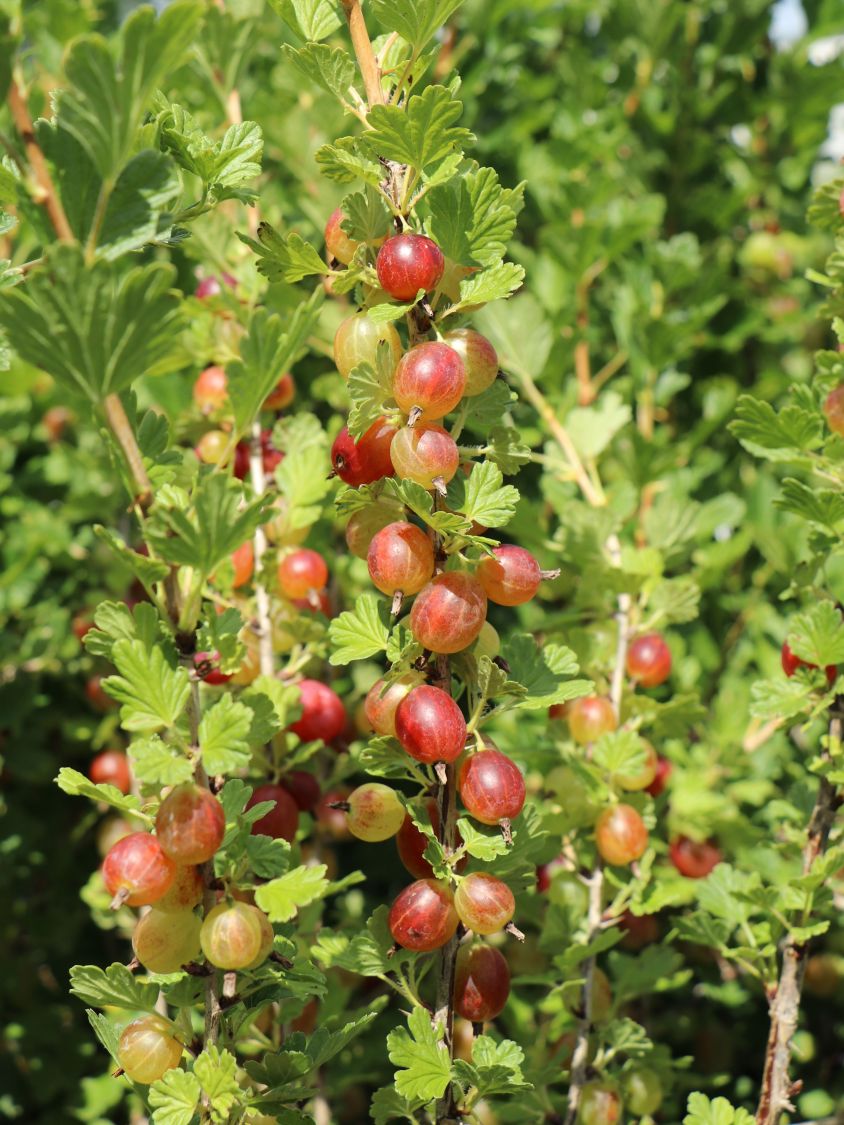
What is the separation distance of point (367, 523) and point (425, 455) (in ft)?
0.28

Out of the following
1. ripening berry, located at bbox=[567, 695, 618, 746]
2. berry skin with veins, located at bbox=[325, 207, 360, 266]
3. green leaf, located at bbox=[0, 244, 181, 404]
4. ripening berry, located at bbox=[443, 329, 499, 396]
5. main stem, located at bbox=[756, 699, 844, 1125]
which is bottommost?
main stem, located at bbox=[756, 699, 844, 1125]

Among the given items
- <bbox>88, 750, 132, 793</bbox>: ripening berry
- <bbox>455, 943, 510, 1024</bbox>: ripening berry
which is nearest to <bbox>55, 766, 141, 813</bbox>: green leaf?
<bbox>455, 943, 510, 1024</bbox>: ripening berry

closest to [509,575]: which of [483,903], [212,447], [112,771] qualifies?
[483,903]

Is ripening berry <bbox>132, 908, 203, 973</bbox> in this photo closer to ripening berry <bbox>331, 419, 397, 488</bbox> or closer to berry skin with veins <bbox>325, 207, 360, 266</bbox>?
ripening berry <bbox>331, 419, 397, 488</bbox>

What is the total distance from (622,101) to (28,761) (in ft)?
3.88

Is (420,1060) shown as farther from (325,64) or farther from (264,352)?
(325,64)

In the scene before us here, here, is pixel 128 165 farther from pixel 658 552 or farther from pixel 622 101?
pixel 622 101

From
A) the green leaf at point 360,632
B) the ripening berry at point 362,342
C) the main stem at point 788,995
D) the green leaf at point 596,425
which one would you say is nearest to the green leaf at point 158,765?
the green leaf at point 360,632

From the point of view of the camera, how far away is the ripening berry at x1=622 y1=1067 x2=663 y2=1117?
2.78 feet

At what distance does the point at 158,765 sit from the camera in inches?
20.2

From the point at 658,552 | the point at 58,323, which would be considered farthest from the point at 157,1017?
the point at 658,552

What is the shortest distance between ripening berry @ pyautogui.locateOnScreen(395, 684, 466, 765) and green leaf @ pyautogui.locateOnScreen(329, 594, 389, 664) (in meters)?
0.04

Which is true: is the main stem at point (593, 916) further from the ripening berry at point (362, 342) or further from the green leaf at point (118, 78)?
the green leaf at point (118, 78)

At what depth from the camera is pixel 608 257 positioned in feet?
4.08
